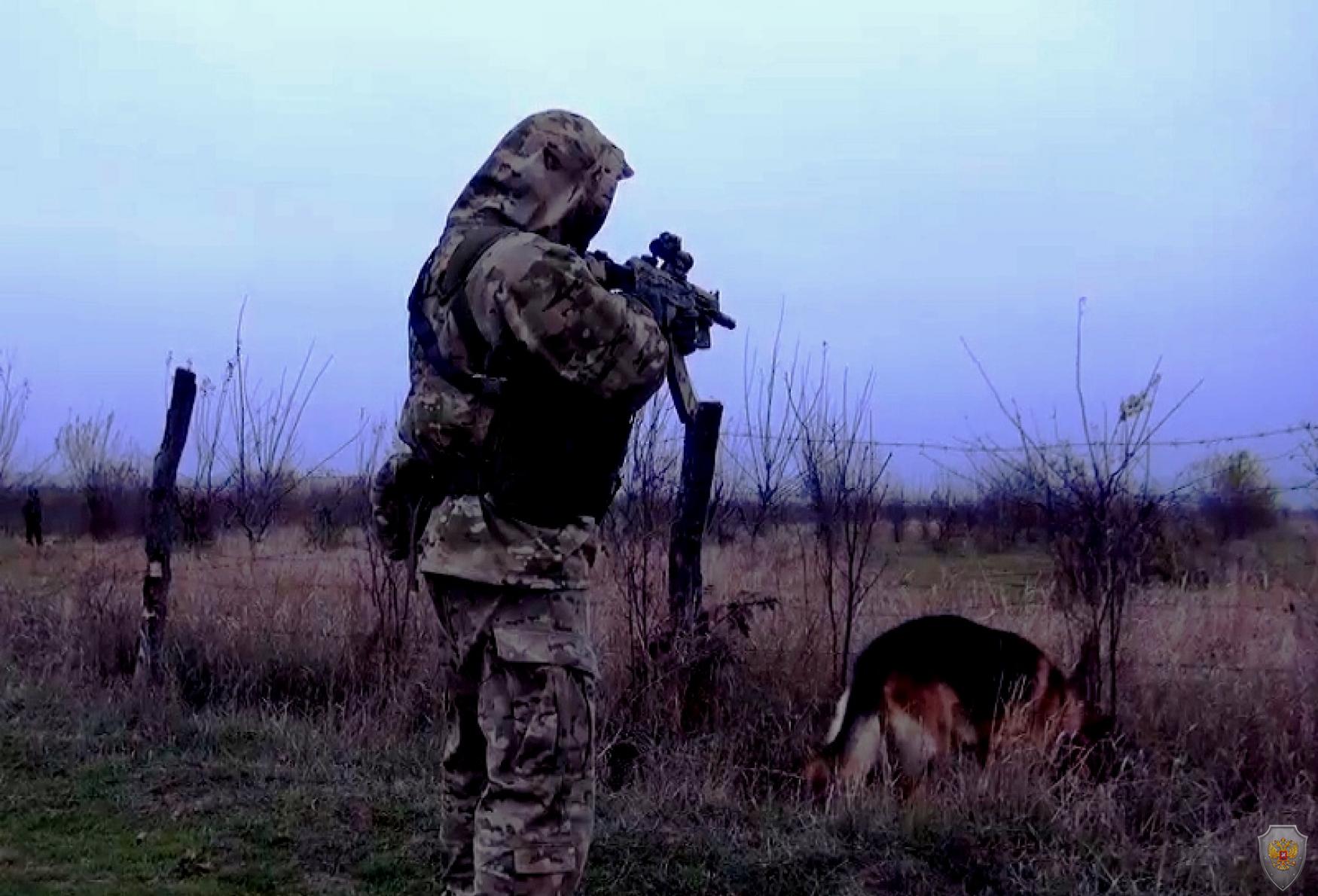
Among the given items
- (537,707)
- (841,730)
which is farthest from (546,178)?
(841,730)

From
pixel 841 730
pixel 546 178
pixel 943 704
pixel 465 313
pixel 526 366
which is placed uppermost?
pixel 546 178

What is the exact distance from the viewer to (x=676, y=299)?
3.75 metres

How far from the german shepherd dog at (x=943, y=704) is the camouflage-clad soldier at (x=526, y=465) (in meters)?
2.19

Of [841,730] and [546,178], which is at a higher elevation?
[546,178]

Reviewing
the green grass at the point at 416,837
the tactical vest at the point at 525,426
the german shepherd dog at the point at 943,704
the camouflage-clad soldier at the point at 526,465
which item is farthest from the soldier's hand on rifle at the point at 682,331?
the german shepherd dog at the point at 943,704

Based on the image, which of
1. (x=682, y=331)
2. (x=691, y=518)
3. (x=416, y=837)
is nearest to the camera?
(x=682, y=331)

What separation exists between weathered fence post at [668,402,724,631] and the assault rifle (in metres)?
2.06

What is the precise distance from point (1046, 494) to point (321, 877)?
11.3ft

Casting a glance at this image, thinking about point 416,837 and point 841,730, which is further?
point 841,730

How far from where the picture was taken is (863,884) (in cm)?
431

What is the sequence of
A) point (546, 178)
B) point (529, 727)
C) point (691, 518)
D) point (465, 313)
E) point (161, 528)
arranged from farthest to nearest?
point (161, 528) → point (691, 518) → point (546, 178) → point (465, 313) → point (529, 727)

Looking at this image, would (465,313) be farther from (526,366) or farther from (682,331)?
(682,331)

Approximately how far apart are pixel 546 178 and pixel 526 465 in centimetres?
80

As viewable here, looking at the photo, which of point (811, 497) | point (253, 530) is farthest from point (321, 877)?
point (253, 530)
